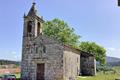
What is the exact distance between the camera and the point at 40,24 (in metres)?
33.2

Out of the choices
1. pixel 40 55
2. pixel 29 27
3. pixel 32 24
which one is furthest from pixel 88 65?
pixel 32 24

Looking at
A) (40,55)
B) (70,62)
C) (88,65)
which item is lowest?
(88,65)

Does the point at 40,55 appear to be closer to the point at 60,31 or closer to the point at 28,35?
the point at 28,35

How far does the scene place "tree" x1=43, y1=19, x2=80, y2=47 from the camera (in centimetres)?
5353

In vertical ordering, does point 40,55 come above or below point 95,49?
below

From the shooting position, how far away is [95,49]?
71.6 metres

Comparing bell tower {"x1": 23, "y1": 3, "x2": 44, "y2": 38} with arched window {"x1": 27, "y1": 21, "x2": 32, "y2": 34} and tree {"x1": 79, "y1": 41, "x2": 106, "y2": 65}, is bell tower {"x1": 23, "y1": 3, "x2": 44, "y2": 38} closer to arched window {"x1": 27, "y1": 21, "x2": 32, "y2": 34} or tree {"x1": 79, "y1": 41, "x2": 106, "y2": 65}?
arched window {"x1": 27, "y1": 21, "x2": 32, "y2": 34}

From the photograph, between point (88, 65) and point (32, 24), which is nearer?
point (32, 24)

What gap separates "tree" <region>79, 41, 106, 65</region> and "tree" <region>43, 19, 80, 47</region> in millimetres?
15117

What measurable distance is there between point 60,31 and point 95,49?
71.3 feet

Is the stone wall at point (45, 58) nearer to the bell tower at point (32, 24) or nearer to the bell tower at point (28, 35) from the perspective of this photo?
the bell tower at point (28, 35)

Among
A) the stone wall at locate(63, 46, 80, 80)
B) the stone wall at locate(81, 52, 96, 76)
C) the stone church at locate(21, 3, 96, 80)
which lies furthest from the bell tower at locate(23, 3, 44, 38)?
the stone wall at locate(81, 52, 96, 76)

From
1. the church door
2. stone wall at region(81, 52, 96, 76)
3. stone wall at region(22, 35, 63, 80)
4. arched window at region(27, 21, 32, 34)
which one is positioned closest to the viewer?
stone wall at region(22, 35, 63, 80)

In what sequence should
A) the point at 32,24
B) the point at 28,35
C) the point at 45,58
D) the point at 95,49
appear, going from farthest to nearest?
the point at 95,49 < the point at 28,35 < the point at 32,24 < the point at 45,58
